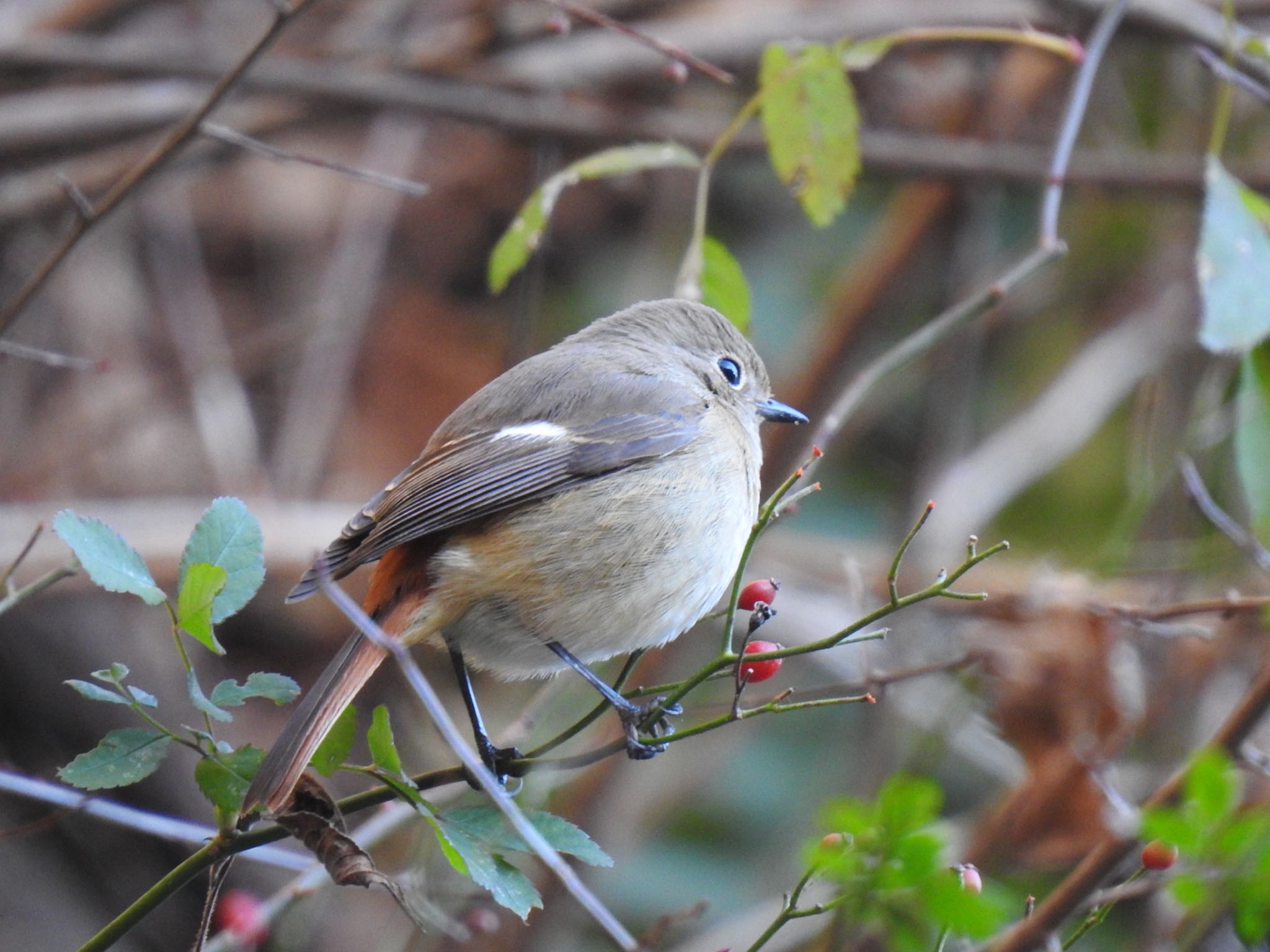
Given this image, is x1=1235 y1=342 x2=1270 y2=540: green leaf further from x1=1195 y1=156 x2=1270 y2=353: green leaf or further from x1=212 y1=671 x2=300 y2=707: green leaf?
x1=212 y1=671 x2=300 y2=707: green leaf

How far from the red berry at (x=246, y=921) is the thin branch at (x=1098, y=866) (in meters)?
1.43

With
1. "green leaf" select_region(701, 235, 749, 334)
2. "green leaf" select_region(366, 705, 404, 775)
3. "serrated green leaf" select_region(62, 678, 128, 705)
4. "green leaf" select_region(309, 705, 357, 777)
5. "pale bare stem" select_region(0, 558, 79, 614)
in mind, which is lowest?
"green leaf" select_region(309, 705, 357, 777)

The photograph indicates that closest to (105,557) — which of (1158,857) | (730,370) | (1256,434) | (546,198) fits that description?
(546,198)

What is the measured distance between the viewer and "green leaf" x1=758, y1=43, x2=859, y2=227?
9.05ft

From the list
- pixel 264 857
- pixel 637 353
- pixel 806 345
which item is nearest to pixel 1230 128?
pixel 806 345

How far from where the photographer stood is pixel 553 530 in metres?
2.73

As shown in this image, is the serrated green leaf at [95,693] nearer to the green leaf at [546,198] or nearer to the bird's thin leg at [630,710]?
the bird's thin leg at [630,710]

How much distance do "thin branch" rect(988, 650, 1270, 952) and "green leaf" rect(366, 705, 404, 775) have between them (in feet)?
3.65

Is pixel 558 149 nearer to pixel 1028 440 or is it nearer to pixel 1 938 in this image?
pixel 1028 440

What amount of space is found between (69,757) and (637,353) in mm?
3074

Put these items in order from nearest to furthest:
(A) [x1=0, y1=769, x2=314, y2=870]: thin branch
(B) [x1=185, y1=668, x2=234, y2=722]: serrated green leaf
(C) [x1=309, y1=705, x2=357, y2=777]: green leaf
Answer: (B) [x1=185, y1=668, x2=234, y2=722]: serrated green leaf, (C) [x1=309, y1=705, x2=357, y2=777]: green leaf, (A) [x1=0, y1=769, x2=314, y2=870]: thin branch

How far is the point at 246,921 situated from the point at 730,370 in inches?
70.7

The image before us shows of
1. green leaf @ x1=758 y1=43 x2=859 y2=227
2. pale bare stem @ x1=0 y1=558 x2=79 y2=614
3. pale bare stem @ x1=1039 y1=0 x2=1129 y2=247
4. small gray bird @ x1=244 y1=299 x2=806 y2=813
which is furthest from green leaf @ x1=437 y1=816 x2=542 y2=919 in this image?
pale bare stem @ x1=1039 y1=0 x2=1129 y2=247

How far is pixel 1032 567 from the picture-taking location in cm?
450
